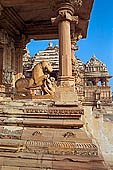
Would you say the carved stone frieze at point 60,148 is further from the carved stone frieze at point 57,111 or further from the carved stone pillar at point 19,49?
the carved stone pillar at point 19,49

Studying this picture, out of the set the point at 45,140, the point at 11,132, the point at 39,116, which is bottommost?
the point at 45,140

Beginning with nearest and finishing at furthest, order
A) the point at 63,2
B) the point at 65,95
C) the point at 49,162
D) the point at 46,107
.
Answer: the point at 49,162, the point at 46,107, the point at 65,95, the point at 63,2

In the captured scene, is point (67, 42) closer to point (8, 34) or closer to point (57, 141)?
point (57, 141)

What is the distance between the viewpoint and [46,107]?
368 centimetres

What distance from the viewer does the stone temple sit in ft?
8.80

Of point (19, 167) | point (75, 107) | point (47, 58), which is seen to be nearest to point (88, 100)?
point (47, 58)

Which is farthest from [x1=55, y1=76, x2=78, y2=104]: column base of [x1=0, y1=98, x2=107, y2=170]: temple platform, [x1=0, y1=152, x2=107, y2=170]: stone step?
[x1=0, y1=152, x2=107, y2=170]: stone step

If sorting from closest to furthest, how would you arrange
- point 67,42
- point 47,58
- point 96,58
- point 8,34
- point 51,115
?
point 51,115 < point 67,42 < point 8,34 < point 47,58 < point 96,58

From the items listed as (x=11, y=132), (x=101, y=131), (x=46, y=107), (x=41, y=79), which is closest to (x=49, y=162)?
(x=11, y=132)

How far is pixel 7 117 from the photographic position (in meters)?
3.64

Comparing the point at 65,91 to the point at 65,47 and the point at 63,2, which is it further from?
the point at 63,2

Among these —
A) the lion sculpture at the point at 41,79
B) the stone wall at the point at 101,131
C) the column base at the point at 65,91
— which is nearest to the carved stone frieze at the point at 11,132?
the column base at the point at 65,91

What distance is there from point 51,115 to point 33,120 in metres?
0.40

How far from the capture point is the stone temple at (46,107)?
2.68 meters
